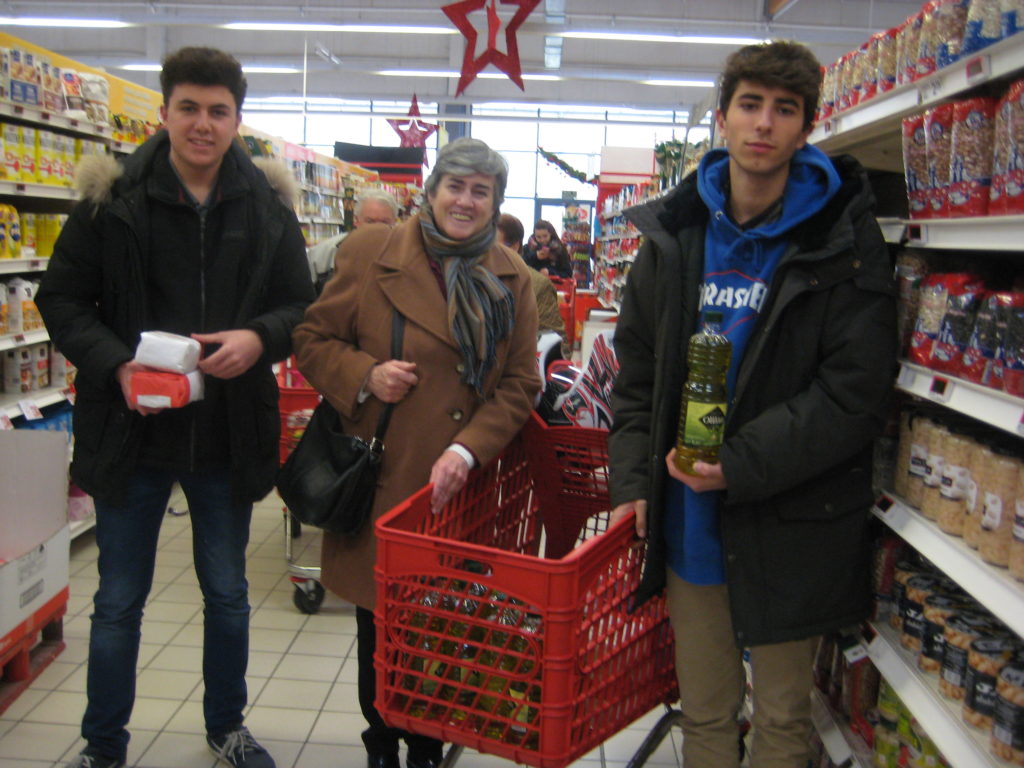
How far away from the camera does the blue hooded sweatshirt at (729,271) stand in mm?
1731

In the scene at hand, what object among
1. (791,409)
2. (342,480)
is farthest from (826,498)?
(342,480)

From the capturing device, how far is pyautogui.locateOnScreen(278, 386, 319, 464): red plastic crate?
380 centimetres

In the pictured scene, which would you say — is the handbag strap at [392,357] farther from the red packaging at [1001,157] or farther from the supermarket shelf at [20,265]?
the supermarket shelf at [20,265]

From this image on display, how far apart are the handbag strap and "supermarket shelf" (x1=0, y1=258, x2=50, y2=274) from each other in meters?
2.39

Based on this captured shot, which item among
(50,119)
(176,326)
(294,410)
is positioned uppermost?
(50,119)

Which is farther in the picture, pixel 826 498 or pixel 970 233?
pixel 826 498

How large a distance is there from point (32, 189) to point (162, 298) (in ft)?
7.68

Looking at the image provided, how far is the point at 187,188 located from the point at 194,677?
73.7 inches

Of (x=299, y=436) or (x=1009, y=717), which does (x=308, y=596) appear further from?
(x=1009, y=717)

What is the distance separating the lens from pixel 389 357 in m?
2.25

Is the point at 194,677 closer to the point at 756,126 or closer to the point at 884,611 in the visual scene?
the point at 884,611

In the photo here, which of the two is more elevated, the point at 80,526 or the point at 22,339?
the point at 22,339

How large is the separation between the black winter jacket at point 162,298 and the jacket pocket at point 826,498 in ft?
4.33

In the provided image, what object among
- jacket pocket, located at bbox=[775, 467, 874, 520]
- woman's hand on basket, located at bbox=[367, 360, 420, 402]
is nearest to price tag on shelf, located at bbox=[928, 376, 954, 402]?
jacket pocket, located at bbox=[775, 467, 874, 520]
